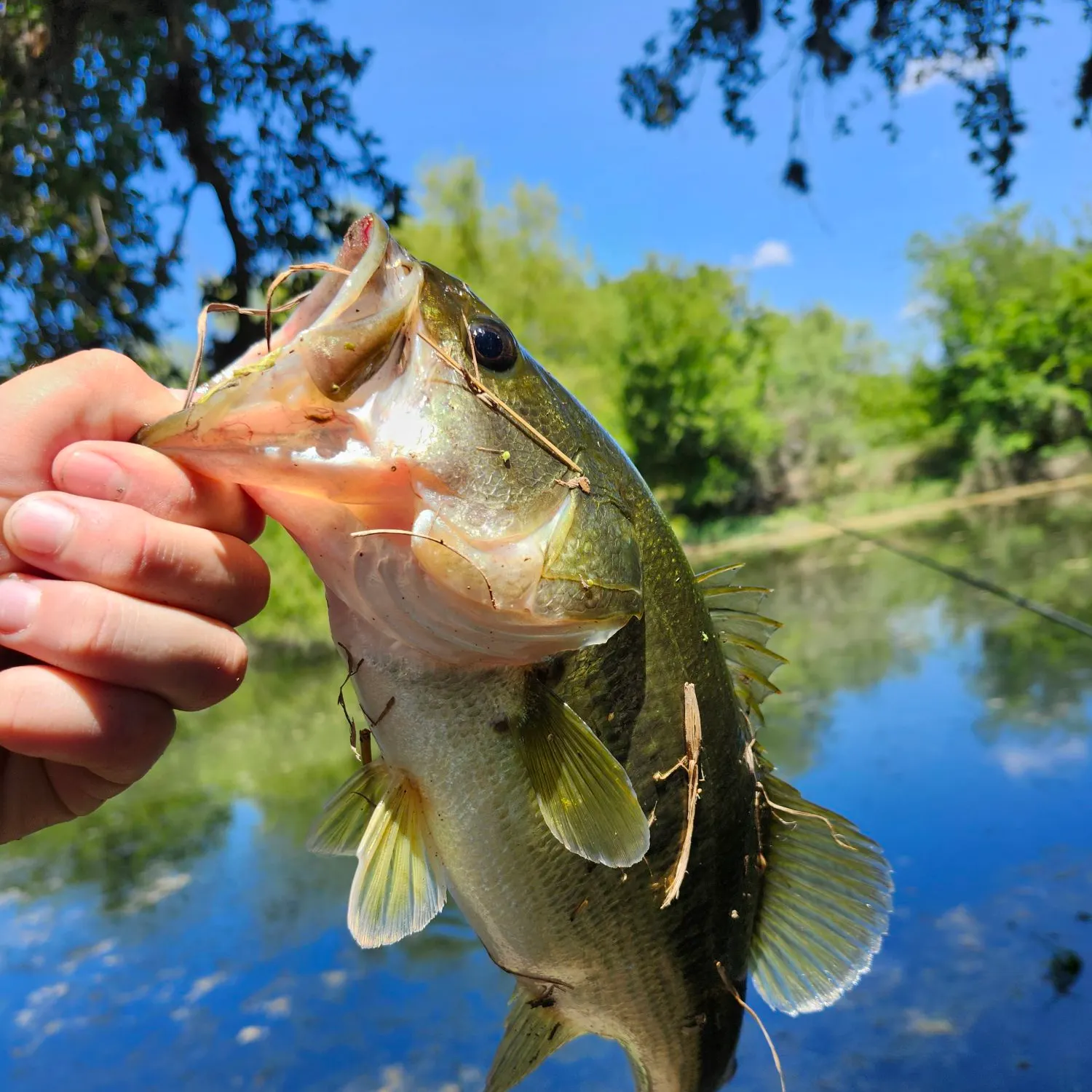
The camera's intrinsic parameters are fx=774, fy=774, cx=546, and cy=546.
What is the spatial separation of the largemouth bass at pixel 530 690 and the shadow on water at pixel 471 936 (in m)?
1.96

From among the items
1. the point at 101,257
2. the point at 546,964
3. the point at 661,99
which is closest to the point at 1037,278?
the point at 661,99

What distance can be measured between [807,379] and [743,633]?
3148 cm

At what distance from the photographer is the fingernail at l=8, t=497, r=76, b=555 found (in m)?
0.95

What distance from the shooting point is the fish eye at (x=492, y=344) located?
3.52ft

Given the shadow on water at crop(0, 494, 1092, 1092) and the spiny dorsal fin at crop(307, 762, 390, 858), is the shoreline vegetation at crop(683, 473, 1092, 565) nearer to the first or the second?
the shadow on water at crop(0, 494, 1092, 1092)

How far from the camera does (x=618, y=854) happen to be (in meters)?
1.12

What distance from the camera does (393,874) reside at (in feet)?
3.88

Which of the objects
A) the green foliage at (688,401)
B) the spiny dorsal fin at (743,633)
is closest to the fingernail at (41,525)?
the spiny dorsal fin at (743,633)

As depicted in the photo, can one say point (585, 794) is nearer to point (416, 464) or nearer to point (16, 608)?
point (416, 464)

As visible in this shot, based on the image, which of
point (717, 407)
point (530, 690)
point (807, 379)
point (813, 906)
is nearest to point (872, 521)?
point (717, 407)

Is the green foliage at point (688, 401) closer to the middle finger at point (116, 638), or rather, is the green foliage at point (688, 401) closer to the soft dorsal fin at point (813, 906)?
the soft dorsal fin at point (813, 906)

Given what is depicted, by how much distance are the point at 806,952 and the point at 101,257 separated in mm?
5484

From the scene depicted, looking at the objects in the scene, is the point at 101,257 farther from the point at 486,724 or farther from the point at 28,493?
the point at 486,724

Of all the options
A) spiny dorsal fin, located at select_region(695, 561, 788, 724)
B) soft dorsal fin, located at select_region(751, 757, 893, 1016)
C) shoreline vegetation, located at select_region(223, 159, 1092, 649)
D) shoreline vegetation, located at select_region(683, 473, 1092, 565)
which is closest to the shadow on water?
soft dorsal fin, located at select_region(751, 757, 893, 1016)
